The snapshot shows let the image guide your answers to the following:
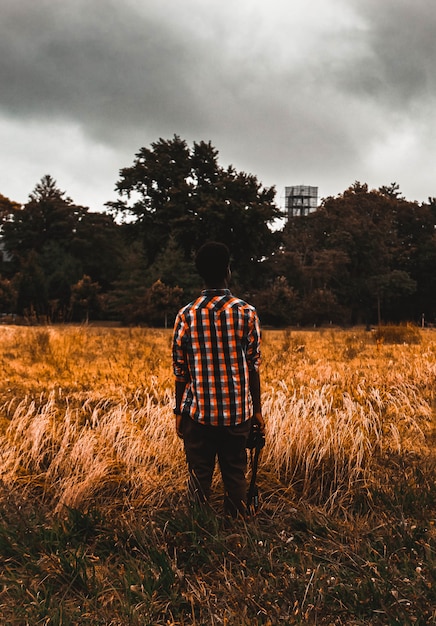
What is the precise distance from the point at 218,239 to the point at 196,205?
2.21 metres

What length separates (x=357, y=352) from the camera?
10.6 metres

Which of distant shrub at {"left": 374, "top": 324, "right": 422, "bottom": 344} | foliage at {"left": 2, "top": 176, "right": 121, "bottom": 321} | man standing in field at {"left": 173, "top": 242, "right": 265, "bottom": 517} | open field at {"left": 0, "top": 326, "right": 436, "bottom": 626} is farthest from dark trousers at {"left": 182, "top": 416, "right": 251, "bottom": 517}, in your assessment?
foliage at {"left": 2, "top": 176, "right": 121, "bottom": 321}

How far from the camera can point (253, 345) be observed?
8.95 ft

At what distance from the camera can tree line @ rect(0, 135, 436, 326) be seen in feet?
98.5

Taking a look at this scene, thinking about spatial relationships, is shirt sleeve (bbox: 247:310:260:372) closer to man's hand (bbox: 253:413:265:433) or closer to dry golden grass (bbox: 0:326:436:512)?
man's hand (bbox: 253:413:265:433)

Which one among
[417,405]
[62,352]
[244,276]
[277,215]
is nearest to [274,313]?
[244,276]

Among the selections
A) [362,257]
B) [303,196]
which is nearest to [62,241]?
[362,257]

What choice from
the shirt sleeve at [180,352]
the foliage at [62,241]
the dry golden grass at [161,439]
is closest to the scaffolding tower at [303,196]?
the foliage at [62,241]

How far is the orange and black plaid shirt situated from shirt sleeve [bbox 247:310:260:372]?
11 millimetres

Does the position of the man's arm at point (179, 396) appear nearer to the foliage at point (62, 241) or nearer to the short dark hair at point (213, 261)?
the short dark hair at point (213, 261)

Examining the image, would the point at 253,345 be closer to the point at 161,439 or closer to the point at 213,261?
the point at 213,261

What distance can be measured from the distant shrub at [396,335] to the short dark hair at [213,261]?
10812 millimetres

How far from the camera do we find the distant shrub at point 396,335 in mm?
12906

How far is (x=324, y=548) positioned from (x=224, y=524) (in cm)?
54
